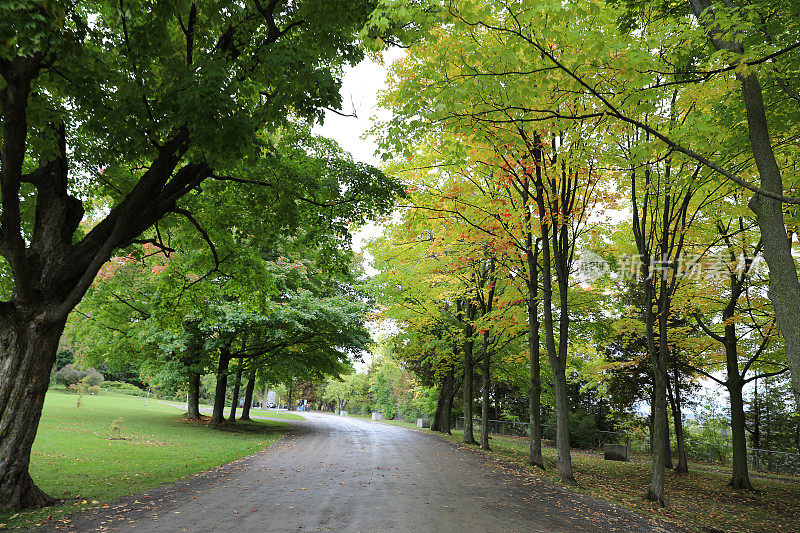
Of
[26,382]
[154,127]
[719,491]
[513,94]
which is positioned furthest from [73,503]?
[719,491]

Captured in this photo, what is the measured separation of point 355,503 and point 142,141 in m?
6.49

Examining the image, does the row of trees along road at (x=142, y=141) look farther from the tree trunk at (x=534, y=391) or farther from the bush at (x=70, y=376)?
the bush at (x=70, y=376)

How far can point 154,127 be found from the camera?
6.19 meters

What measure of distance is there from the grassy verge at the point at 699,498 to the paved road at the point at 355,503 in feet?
3.85

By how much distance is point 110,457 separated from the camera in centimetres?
979

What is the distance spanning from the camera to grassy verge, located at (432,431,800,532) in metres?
8.11

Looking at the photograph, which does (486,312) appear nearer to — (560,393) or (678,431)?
(560,393)

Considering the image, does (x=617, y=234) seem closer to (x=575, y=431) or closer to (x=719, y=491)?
(x=719, y=491)

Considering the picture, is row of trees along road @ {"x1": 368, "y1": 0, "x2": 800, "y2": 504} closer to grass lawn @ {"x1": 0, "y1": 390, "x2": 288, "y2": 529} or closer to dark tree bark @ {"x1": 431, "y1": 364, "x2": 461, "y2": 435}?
dark tree bark @ {"x1": 431, "y1": 364, "x2": 461, "y2": 435}

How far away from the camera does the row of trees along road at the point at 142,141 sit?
5.30 m

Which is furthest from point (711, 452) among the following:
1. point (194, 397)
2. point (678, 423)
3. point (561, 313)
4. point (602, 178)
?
point (194, 397)

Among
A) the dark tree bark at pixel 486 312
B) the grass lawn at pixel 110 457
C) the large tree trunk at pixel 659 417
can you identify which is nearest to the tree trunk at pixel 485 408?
the dark tree bark at pixel 486 312

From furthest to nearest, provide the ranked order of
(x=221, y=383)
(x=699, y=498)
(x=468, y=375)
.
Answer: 1. (x=221, y=383)
2. (x=468, y=375)
3. (x=699, y=498)

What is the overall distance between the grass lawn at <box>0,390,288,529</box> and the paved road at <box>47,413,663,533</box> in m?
0.58
